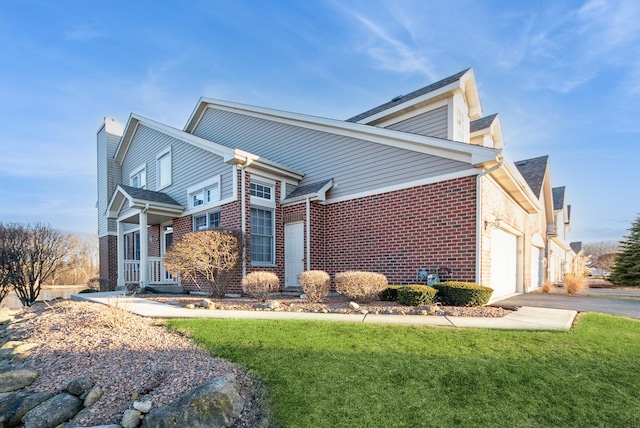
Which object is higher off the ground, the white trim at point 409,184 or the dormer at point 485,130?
the dormer at point 485,130

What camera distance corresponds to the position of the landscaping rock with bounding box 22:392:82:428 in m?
3.48

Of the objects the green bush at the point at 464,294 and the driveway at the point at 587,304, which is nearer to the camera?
the green bush at the point at 464,294

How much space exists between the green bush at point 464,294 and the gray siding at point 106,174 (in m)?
18.0

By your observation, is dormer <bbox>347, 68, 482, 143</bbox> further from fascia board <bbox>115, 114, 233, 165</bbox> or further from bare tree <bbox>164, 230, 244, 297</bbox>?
bare tree <bbox>164, 230, 244, 297</bbox>

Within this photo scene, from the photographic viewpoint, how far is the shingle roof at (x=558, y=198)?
21203mm

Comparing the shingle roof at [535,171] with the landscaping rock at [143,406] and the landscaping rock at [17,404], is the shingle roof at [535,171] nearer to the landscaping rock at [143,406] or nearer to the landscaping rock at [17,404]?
the landscaping rock at [143,406]

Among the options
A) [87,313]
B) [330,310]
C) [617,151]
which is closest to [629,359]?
[330,310]

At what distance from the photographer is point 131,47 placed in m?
11.0

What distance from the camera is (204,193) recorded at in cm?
1162

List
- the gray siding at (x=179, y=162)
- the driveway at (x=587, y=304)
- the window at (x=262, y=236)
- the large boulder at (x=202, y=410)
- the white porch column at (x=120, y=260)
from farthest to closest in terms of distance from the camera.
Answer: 1. the white porch column at (x=120, y=260)
2. the gray siding at (x=179, y=162)
3. the window at (x=262, y=236)
4. the driveway at (x=587, y=304)
5. the large boulder at (x=202, y=410)

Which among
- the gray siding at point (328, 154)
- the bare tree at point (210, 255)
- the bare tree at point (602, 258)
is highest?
the gray siding at point (328, 154)

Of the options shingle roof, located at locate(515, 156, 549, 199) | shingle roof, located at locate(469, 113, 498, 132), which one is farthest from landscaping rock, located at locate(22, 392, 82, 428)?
shingle roof, located at locate(515, 156, 549, 199)

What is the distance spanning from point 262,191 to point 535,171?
45.2 feet

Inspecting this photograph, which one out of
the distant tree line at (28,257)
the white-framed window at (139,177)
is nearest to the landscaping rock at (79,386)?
the white-framed window at (139,177)
